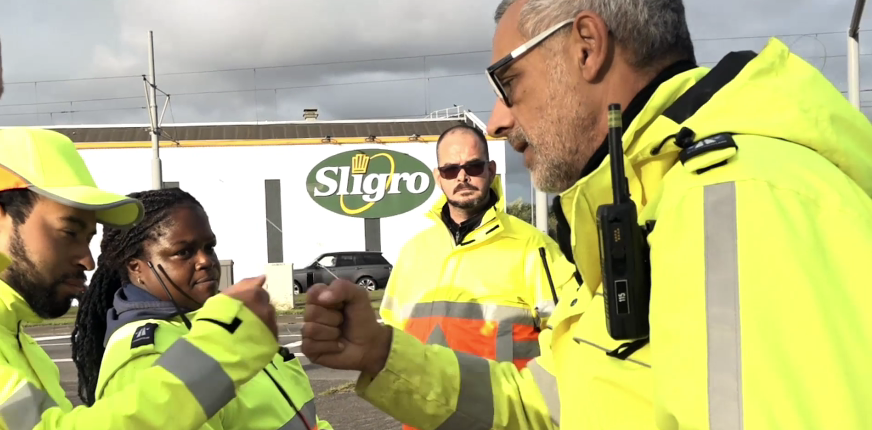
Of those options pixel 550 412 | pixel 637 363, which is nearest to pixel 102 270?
pixel 550 412

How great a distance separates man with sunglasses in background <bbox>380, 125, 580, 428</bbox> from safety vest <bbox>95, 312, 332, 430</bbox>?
0.97 metres

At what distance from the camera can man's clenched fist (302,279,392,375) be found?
1704 mm

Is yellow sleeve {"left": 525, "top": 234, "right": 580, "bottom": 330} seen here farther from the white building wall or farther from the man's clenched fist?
the white building wall

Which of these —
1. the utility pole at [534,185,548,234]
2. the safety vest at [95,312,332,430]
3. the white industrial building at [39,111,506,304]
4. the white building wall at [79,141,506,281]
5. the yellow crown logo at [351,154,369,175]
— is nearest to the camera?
the safety vest at [95,312,332,430]

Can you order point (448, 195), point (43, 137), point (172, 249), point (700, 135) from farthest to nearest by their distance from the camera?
point (448, 195) → point (172, 249) → point (43, 137) → point (700, 135)

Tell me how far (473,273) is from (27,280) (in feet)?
6.53

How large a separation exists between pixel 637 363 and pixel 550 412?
0.79 metres

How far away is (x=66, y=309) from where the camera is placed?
2.12 meters

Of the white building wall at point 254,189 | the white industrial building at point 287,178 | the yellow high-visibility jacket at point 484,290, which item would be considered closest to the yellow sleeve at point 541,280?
the yellow high-visibility jacket at point 484,290

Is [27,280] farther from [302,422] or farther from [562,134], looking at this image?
[562,134]

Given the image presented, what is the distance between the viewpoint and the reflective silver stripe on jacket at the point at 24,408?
1.59 meters

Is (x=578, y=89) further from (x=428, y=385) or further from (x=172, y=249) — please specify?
(x=172, y=249)

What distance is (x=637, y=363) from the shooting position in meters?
1.18

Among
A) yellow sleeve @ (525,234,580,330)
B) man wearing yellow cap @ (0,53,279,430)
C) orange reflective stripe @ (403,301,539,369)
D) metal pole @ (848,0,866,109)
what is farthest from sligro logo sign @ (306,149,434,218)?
man wearing yellow cap @ (0,53,279,430)
